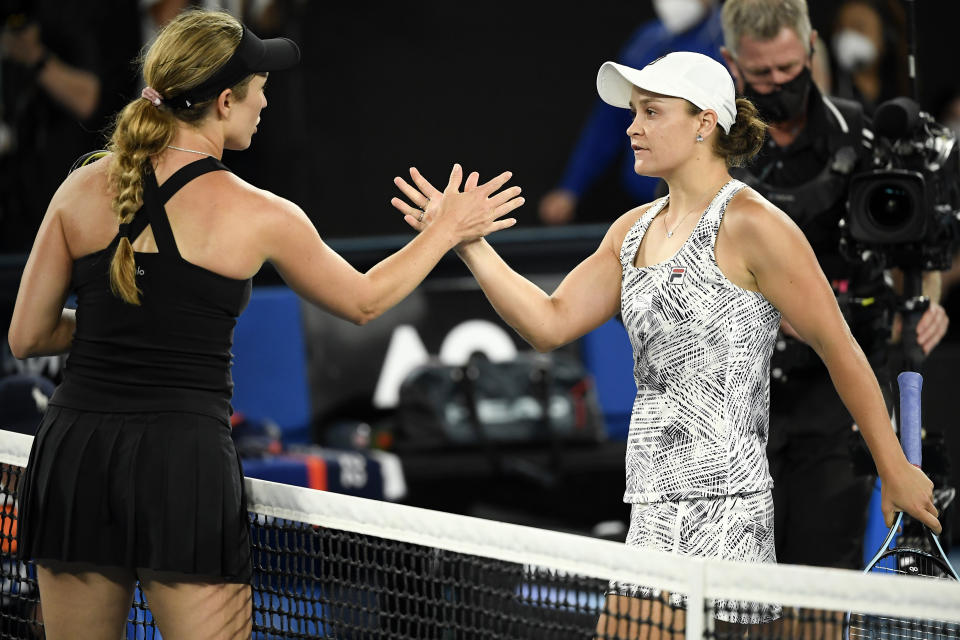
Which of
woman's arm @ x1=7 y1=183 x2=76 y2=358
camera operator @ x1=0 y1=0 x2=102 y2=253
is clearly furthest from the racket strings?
camera operator @ x1=0 y1=0 x2=102 y2=253

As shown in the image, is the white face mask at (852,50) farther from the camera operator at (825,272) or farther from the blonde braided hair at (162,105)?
the blonde braided hair at (162,105)

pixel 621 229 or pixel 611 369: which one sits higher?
pixel 611 369

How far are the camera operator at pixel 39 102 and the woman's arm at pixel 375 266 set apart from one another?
501cm

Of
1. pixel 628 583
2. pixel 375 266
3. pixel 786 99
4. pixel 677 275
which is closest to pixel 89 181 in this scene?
pixel 375 266

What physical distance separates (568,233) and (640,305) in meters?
5.12

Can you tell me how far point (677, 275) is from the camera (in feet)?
9.53

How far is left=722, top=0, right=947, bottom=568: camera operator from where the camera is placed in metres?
3.86

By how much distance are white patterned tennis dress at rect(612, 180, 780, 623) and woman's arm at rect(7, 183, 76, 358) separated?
1226 millimetres

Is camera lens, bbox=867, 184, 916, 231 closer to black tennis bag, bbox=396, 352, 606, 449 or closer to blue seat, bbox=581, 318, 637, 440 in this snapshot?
black tennis bag, bbox=396, 352, 606, 449

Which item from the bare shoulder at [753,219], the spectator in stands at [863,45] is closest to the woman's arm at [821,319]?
the bare shoulder at [753,219]

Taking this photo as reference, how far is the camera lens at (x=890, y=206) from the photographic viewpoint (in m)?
3.73

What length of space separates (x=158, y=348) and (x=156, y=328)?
4 cm

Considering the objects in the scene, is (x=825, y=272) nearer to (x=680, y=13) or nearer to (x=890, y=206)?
(x=890, y=206)

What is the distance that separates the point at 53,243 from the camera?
276cm
